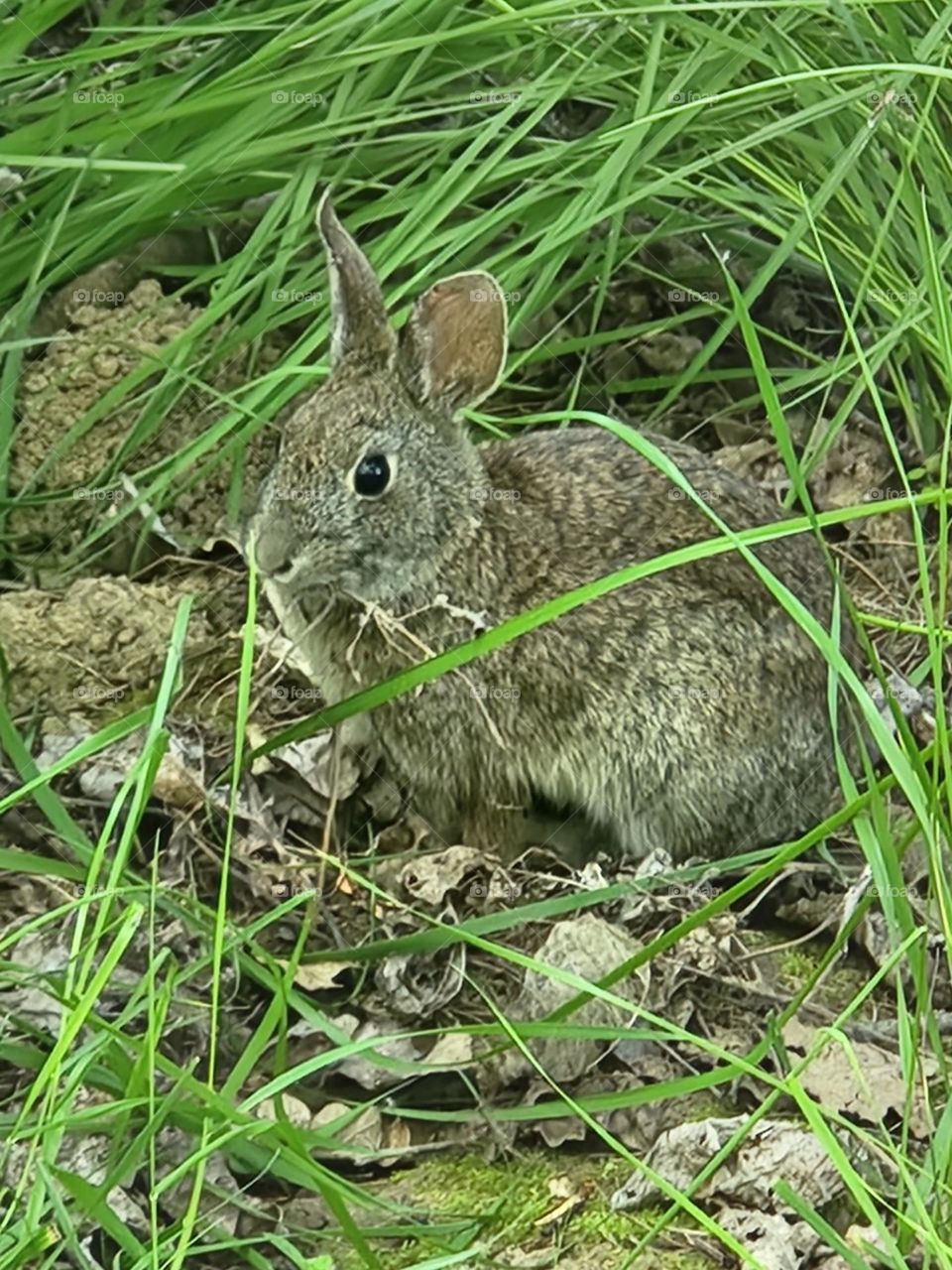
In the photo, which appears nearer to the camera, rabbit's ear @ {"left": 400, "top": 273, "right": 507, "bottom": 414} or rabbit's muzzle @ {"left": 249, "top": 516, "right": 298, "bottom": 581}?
rabbit's muzzle @ {"left": 249, "top": 516, "right": 298, "bottom": 581}

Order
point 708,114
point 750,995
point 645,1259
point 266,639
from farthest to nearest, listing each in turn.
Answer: point 708,114
point 266,639
point 750,995
point 645,1259

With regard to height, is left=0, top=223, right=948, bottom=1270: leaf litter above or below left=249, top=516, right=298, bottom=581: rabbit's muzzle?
below

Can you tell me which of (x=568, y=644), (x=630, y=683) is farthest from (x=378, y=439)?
(x=630, y=683)

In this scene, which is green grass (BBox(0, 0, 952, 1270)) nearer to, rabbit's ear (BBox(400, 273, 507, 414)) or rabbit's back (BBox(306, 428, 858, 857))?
rabbit's back (BBox(306, 428, 858, 857))

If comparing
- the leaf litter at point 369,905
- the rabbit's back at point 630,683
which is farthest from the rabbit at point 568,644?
the leaf litter at point 369,905

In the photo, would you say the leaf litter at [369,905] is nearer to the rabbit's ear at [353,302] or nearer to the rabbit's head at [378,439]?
the rabbit's head at [378,439]

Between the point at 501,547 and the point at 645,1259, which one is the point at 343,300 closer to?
the point at 501,547

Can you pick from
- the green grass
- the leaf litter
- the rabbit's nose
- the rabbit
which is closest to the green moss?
the leaf litter

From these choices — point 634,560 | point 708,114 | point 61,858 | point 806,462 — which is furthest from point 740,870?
point 708,114
